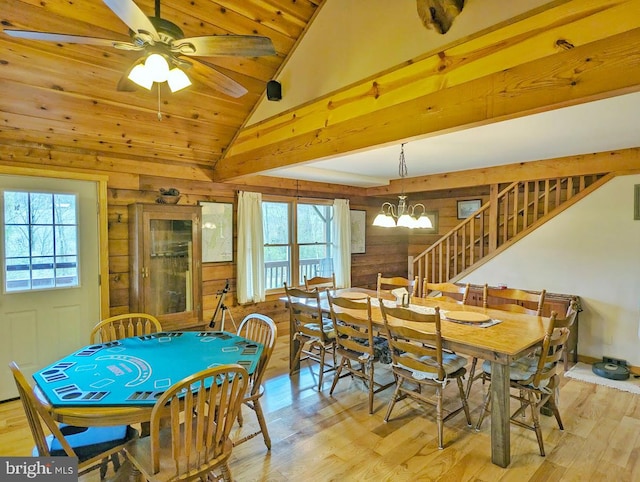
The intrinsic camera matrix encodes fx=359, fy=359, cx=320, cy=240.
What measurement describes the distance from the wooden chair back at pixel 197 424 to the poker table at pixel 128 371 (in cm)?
15

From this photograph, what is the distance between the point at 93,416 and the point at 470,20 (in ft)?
9.31

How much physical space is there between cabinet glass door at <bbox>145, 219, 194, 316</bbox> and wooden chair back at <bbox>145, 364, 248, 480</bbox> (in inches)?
87.2

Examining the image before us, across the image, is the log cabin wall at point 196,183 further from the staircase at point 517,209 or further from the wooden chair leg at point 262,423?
the wooden chair leg at point 262,423

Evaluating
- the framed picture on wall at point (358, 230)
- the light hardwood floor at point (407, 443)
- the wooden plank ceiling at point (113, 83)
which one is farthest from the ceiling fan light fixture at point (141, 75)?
the framed picture on wall at point (358, 230)

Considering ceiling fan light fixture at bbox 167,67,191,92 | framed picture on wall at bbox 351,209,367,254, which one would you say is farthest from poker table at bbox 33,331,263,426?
framed picture on wall at bbox 351,209,367,254

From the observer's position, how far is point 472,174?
4.80 m

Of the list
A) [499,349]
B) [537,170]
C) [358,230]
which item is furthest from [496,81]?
[358,230]

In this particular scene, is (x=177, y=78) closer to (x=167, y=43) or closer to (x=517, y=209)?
(x=167, y=43)

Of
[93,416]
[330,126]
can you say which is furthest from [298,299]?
[93,416]

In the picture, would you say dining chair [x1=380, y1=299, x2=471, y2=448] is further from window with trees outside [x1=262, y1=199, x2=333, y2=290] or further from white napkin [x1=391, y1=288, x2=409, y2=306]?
window with trees outside [x1=262, y1=199, x2=333, y2=290]

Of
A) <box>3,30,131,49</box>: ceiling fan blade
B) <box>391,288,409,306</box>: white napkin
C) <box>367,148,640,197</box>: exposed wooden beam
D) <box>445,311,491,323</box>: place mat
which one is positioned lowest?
<box>445,311,491,323</box>: place mat

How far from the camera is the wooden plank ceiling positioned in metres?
2.60

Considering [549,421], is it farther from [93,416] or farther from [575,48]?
[93,416]

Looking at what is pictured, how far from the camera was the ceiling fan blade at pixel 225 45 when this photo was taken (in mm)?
1797
